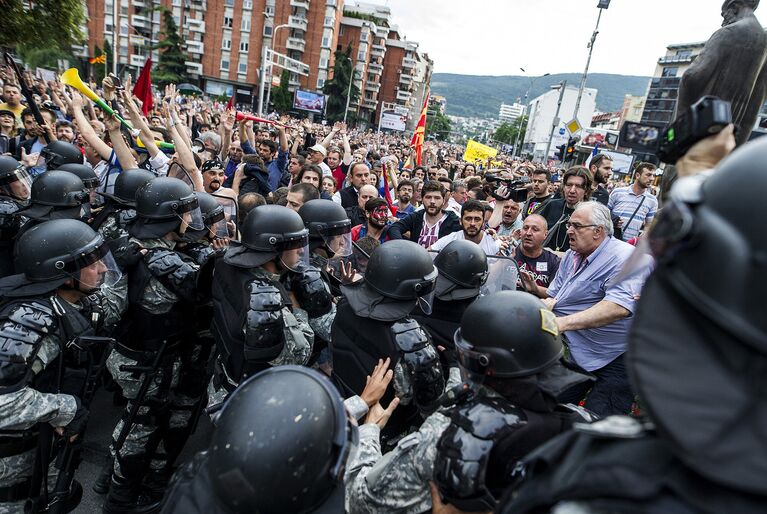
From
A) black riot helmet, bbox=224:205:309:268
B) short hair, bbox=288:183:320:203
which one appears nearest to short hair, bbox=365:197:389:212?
short hair, bbox=288:183:320:203

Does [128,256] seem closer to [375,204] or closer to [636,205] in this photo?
[375,204]

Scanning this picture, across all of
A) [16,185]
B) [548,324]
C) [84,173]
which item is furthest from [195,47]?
[548,324]

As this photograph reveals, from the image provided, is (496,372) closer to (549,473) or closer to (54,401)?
(549,473)

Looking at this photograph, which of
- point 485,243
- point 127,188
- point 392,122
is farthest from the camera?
point 392,122

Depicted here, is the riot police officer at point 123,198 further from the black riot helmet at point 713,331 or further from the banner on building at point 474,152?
the banner on building at point 474,152

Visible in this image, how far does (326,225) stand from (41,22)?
696cm

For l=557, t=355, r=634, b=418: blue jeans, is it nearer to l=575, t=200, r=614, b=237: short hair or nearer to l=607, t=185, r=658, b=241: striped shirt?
l=575, t=200, r=614, b=237: short hair

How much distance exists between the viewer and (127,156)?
537 centimetres

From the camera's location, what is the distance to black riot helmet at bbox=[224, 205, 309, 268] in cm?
310

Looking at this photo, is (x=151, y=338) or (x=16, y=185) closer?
(x=151, y=338)

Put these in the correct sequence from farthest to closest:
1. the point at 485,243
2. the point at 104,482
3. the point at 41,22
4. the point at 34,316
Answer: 1. the point at 41,22
2. the point at 485,243
3. the point at 104,482
4. the point at 34,316

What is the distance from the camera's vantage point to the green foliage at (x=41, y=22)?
7039 mm

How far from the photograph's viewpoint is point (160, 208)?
3.64 metres

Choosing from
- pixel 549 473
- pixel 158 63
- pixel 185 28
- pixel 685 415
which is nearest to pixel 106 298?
pixel 549 473
